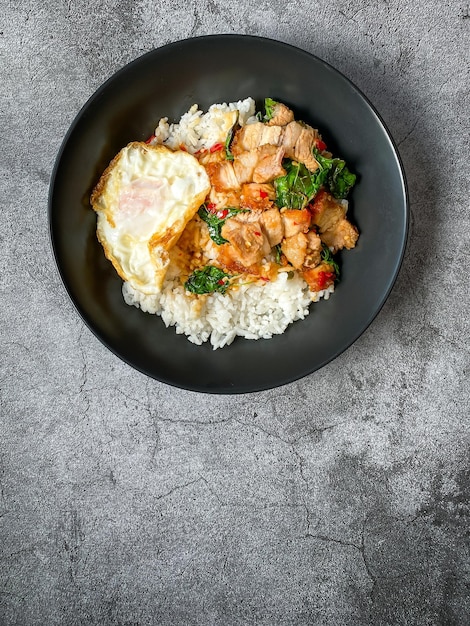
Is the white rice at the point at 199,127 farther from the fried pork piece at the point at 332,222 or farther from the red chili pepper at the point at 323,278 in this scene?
the red chili pepper at the point at 323,278

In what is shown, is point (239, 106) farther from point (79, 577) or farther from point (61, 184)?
point (79, 577)

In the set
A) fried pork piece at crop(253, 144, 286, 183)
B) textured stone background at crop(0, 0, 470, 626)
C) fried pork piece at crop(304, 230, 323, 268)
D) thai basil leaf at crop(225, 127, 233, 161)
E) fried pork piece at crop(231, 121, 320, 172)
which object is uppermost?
fried pork piece at crop(231, 121, 320, 172)

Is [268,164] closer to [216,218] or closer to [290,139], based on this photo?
[290,139]

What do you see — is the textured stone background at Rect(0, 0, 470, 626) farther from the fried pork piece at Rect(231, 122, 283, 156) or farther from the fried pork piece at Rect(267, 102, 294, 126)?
the fried pork piece at Rect(231, 122, 283, 156)

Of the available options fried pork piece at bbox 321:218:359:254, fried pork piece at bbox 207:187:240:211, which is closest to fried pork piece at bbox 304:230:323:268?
fried pork piece at bbox 321:218:359:254

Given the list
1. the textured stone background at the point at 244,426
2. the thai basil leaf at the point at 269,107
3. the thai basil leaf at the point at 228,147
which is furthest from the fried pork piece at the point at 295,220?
the textured stone background at the point at 244,426

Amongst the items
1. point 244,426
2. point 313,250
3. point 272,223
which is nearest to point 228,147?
point 272,223

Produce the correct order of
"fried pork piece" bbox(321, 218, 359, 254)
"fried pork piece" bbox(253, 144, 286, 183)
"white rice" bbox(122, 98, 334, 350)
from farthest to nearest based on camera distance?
"white rice" bbox(122, 98, 334, 350)
"fried pork piece" bbox(321, 218, 359, 254)
"fried pork piece" bbox(253, 144, 286, 183)

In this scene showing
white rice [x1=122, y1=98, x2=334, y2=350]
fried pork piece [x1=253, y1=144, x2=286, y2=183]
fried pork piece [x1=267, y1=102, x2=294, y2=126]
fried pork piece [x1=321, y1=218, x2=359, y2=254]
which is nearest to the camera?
fried pork piece [x1=253, y1=144, x2=286, y2=183]
